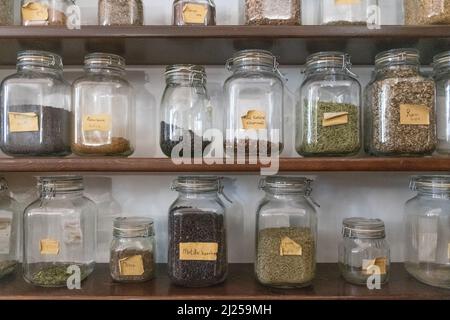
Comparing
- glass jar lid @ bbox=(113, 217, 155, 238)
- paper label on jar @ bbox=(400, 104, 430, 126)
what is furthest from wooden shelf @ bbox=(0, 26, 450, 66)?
glass jar lid @ bbox=(113, 217, 155, 238)

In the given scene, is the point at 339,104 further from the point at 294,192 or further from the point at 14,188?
the point at 14,188

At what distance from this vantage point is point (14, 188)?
120cm

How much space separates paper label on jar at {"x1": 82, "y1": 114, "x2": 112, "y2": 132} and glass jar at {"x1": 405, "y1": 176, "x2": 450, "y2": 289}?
839mm

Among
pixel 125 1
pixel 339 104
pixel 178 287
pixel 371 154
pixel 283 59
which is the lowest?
pixel 178 287

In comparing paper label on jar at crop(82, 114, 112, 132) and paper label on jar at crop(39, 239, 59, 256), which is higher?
paper label on jar at crop(82, 114, 112, 132)

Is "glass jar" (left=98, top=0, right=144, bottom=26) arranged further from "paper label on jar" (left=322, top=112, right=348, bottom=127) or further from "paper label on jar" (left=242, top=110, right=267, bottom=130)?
"paper label on jar" (left=322, top=112, right=348, bottom=127)

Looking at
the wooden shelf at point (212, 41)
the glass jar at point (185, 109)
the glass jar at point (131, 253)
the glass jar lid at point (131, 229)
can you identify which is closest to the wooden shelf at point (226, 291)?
the glass jar at point (131, 253)

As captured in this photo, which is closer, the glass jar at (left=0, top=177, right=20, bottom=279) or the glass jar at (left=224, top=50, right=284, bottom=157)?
the glass jar at (left=224, top=50, right=284, bottom=157)

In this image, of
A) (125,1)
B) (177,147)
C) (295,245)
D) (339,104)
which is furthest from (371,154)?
(125,1)

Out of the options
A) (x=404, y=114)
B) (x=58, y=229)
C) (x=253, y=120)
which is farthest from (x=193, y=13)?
(x=58, y=229)

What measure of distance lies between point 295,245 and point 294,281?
0.09m

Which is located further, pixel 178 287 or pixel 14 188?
pixel 14 188

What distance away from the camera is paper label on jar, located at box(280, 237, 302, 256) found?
97cm

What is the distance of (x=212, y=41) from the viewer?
0.98m
